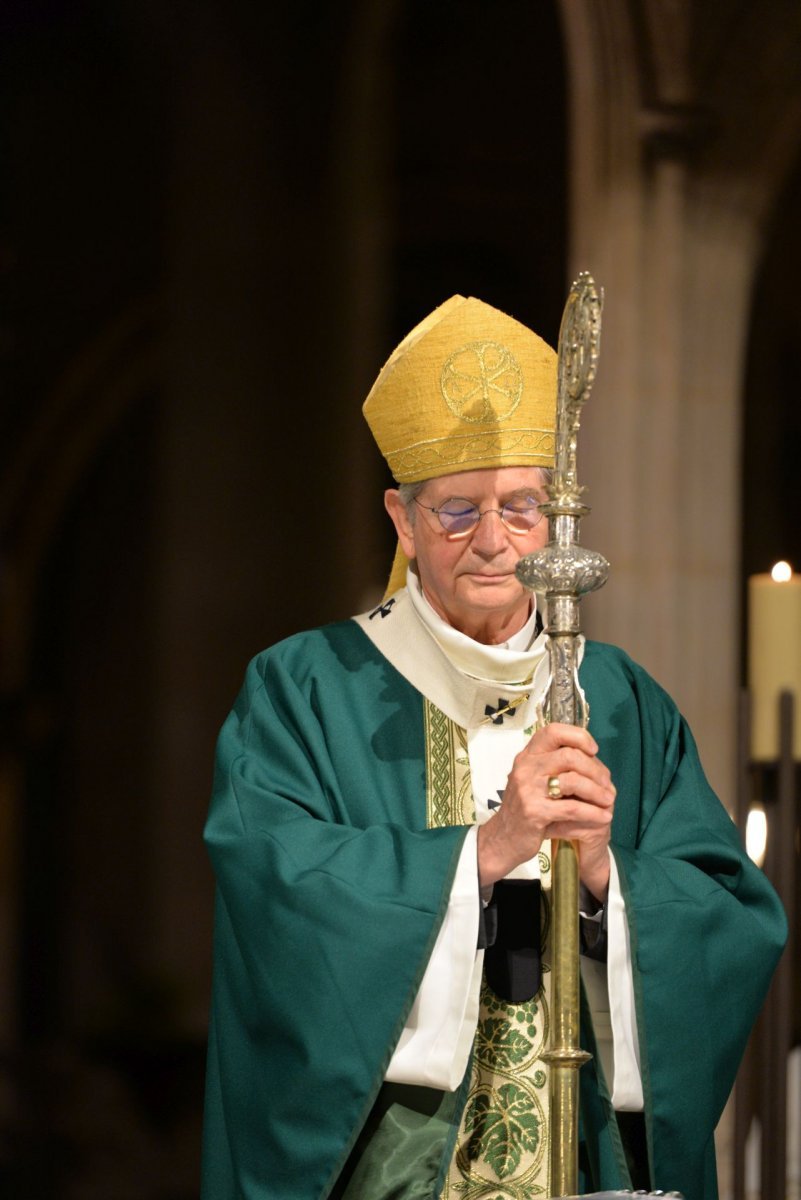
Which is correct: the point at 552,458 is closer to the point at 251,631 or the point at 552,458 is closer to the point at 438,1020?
the point at 438,1020

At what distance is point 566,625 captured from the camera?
9.03 feet

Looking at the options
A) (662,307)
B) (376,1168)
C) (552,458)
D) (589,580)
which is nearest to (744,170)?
(662,307)

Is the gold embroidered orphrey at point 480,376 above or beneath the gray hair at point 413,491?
above

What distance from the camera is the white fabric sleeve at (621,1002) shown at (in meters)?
2.91

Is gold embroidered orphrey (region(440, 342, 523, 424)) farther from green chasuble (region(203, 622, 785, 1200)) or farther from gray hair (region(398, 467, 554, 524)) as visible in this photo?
green chasuble (region(203, 622, 785, 1200))

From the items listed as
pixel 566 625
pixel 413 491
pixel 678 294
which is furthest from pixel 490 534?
pixel 678 294

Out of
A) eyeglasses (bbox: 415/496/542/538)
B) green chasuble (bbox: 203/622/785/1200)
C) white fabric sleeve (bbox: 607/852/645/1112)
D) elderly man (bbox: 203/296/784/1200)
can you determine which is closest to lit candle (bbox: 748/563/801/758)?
elderly man (bbox: 203/296/784/1200)

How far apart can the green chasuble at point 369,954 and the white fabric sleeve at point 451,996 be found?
3 centimetres

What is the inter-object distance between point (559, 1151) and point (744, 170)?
3.34 meters

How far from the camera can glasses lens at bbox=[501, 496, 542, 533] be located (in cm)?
312

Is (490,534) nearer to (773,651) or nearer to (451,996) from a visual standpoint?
(451,996)

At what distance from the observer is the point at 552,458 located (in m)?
3.20

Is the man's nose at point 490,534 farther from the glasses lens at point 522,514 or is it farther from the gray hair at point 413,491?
the gray hair at point 413,491

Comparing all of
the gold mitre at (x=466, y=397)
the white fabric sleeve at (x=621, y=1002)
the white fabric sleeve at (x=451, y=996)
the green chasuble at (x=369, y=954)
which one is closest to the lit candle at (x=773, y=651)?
the green chasuble at (x=369, y=954)
